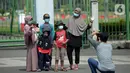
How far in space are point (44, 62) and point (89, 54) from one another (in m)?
5.10

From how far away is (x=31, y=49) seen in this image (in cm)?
1367

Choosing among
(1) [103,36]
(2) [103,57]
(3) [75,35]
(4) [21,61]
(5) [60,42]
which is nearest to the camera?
(2) [103,57]

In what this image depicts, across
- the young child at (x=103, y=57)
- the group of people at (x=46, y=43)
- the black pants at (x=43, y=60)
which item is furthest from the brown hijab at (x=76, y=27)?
the young child at (x=103, y=57)

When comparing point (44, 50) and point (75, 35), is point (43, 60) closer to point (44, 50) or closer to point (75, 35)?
point (44, 50)

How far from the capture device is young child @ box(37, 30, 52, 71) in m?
13.6

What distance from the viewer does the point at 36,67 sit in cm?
1359

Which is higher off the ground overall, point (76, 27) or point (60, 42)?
point (76, 27)

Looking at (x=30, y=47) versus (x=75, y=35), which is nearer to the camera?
(x=30, y=47)

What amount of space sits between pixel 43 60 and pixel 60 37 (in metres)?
0.87

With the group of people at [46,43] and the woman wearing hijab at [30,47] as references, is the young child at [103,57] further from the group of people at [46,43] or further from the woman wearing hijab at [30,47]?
the woman wearing hijab at [30,47]

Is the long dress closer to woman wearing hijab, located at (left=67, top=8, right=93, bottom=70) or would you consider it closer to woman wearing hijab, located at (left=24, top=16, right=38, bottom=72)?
woman wearing hijab, located at (left=24, top=16, right=38, bottom=72)

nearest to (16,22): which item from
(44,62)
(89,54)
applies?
(89,54)

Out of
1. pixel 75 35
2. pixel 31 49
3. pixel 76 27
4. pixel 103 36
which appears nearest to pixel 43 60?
pixel 31 49

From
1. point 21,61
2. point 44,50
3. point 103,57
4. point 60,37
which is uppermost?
point 60,37
